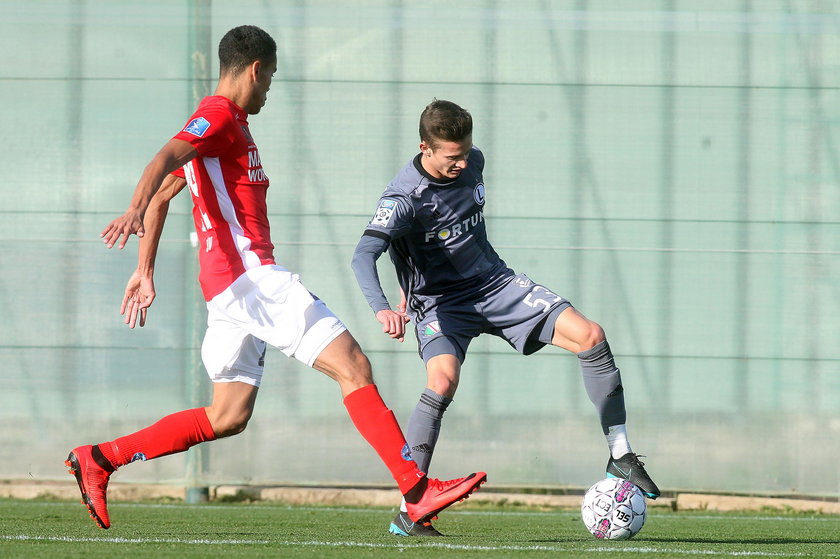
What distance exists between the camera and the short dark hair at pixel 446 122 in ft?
15.0

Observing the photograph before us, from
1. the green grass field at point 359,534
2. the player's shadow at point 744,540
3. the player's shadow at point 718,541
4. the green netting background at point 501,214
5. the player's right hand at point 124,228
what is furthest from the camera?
the green netting background at point 501,214

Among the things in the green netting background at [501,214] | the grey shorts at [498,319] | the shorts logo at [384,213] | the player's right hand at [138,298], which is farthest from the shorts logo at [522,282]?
the green netting background at [501,214]

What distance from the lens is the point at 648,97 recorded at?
7.03 m

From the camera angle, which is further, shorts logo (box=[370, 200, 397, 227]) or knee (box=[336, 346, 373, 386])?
shorts logo (box=[370, 200, 397, 227])

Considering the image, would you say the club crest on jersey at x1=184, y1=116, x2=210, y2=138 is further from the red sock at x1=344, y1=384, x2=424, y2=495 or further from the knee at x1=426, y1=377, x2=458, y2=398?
the knee at x1=426, y1=377, x2=458, y2=398

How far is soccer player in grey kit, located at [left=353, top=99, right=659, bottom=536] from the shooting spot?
4.60 metres

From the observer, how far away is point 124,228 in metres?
3.61

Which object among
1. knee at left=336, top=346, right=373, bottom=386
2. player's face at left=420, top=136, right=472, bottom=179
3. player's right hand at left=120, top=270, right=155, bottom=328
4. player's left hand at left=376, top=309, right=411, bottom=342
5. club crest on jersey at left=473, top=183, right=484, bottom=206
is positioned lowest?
knee at left=336, top=346, right=373, bottom=386

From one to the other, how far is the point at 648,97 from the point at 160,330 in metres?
3.23

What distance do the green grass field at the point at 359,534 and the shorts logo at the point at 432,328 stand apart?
0.83 meters

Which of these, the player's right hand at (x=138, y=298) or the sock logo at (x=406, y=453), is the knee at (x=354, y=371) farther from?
the player's right hand at (x=138, y=298)

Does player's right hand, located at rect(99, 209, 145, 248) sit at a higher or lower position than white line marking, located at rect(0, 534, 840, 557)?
higher

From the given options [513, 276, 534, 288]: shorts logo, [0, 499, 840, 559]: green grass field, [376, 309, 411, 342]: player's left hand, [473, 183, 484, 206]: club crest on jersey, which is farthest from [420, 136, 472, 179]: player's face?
[0, 499, 840, 559]: green grass field

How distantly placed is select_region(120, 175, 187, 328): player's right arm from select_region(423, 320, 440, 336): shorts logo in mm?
1147
